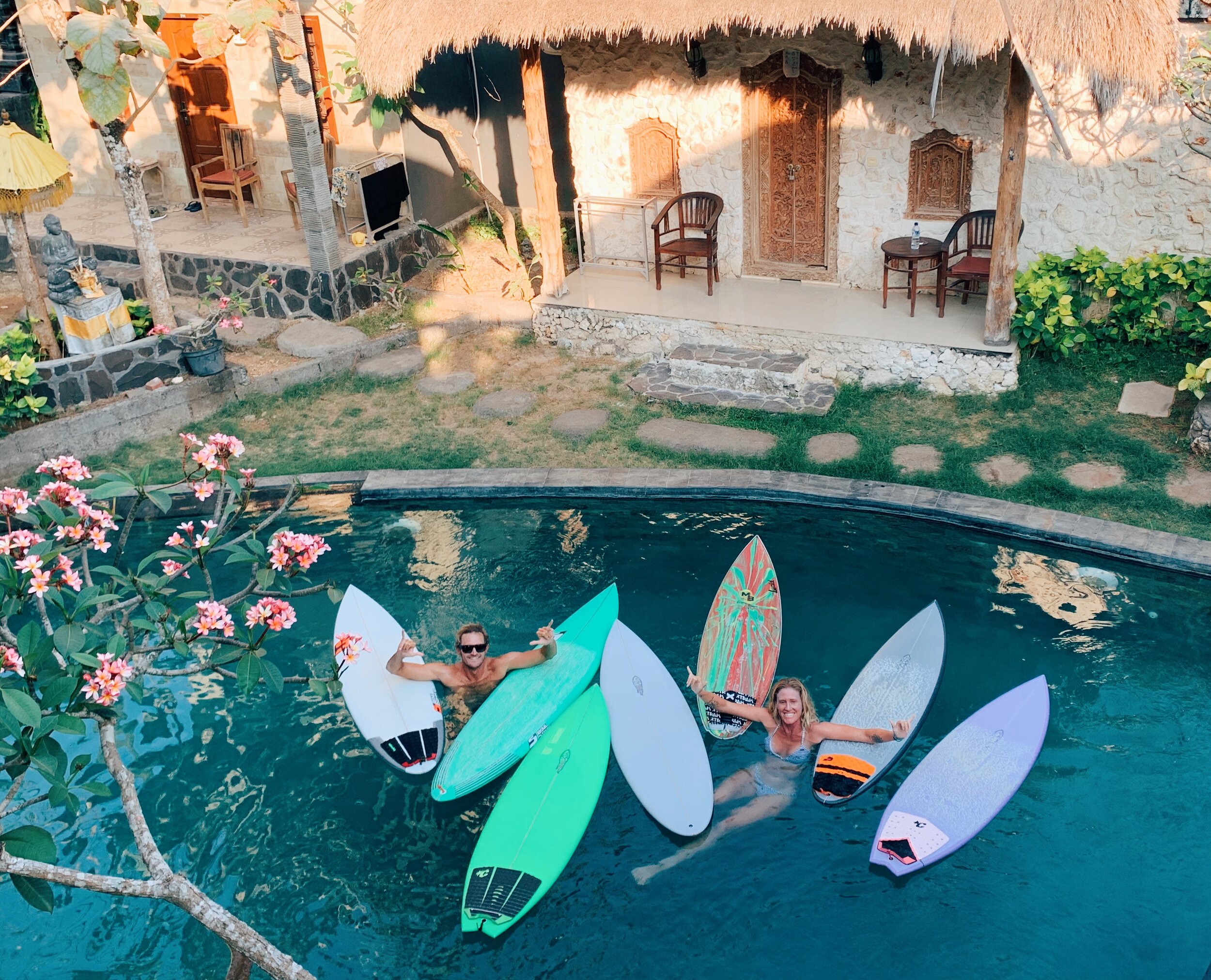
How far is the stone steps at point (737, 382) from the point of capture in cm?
1026

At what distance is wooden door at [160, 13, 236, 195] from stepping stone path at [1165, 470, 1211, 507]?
1134 centimetres

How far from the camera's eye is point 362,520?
30.8 feet

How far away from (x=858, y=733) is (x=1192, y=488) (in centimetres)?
373

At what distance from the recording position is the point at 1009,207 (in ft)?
31.2

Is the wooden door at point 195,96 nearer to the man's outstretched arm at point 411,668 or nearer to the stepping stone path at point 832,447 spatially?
the stepping stone path at point 832,447

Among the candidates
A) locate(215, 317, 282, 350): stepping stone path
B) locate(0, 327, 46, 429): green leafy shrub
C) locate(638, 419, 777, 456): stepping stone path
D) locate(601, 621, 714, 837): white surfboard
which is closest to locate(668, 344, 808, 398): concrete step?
locate(638, 419, 777, 456): stepping stone path

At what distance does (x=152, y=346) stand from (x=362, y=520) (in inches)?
123

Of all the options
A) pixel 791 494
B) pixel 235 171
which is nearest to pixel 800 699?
pixel 791 494

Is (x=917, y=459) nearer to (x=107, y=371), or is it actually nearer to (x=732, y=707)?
(x=732, y=707)

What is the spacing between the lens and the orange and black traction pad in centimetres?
636

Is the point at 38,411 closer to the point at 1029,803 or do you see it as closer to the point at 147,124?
the point at 147,124

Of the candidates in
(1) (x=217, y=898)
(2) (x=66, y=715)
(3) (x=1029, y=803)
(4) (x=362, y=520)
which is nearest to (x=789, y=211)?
(4) (x=362, y=520)

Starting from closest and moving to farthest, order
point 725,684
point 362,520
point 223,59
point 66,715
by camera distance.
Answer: point 66,715 < point 725,684 < point 362,520 < point 223,59

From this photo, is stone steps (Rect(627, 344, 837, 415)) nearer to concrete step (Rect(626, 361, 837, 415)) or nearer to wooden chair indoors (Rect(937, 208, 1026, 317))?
concrete step (Rect(626, 361, 837, 415))
